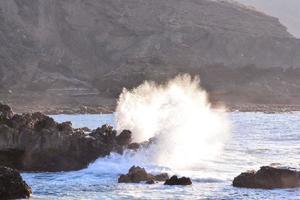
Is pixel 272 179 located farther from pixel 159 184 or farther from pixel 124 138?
pixel 124 138

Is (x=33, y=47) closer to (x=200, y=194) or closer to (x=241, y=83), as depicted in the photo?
(x=241, y=83)

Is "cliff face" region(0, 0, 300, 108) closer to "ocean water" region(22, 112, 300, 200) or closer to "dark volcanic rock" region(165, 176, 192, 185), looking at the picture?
"ocean water" region(22, 112, 300, 200)

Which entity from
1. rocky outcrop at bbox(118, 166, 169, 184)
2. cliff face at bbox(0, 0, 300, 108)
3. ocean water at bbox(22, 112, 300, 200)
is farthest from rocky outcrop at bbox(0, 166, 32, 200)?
cliff face at bbox(0, 0, 300, 108)

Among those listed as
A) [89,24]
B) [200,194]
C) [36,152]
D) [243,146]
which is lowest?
[200,194]

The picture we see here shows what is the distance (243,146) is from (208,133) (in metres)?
5.57

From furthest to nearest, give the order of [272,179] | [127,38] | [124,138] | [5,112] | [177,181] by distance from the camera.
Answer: [127,38], [5,112], [124,138], [177,181], [272,179]

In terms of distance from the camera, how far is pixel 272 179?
28469 millimetres

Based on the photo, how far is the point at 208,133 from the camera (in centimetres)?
5547

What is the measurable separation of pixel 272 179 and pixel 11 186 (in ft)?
30.7

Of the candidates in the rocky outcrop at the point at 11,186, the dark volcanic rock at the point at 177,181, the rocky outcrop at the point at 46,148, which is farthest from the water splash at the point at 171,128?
the rocky outcrop at the point at 11,186

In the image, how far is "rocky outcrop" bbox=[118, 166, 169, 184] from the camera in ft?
99.3

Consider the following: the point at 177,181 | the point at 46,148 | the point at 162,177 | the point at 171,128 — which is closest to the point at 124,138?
the point at 46,148

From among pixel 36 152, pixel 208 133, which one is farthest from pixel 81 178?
pixel 208 133

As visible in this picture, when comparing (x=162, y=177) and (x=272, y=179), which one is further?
(x=162, y=177)
